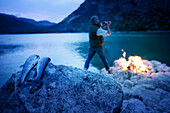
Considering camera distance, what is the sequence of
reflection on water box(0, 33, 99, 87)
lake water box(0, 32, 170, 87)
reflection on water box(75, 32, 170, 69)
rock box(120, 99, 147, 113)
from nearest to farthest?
rock box(120, 99, 147, 113) → reflection on water box(0, 33, 99, 87) → lake water box(0, 32, 170, 87) → reflection on water box(75, 32, 170, 69)

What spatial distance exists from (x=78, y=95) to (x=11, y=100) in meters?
1.20

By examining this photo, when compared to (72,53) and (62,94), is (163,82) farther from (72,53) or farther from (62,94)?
(72,53)

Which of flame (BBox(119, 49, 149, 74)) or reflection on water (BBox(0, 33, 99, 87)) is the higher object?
flame (BBox(119, 49, 149, 74))

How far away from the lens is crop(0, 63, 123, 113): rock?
1.96 metres

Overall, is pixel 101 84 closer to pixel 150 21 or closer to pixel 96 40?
pixel 96 40

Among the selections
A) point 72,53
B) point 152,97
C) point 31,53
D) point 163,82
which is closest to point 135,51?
point 72,53

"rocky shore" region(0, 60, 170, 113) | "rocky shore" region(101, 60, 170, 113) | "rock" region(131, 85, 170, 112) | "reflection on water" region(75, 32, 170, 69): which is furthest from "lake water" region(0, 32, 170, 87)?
"rocky shore" region(0, 60, 170, 113)

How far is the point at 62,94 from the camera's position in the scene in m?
2.14

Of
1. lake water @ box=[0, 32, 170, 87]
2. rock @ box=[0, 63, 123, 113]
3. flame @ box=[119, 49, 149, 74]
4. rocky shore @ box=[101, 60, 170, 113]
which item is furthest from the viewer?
lake water @ box=[0, 32, 170, 87]

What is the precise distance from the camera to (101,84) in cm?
242

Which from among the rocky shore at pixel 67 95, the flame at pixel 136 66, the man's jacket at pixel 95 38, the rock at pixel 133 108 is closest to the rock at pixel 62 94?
the rocky shore at pixel 67 95

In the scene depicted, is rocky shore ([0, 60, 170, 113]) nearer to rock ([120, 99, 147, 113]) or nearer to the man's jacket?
rock ([120, 99, 147, 113])

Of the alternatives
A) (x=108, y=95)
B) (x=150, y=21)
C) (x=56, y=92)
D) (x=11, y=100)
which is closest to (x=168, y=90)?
(x=108, y=95)

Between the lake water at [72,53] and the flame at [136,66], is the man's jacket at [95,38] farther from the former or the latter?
the flame at [136,66]
